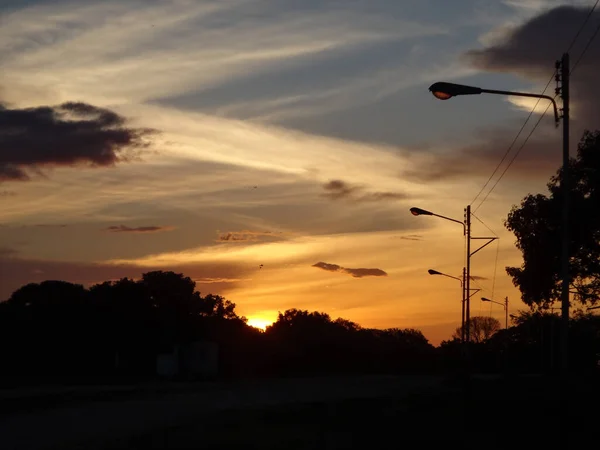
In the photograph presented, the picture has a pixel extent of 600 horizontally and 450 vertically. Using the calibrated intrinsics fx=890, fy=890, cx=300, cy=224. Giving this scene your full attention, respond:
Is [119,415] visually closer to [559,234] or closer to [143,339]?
[559,234]

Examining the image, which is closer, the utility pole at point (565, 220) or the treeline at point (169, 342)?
the utility pole at point (565, 220)

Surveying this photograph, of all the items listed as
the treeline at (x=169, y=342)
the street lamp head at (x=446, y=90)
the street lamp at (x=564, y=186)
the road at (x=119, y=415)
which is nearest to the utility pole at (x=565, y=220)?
the street lamp at (x=564, y=186)

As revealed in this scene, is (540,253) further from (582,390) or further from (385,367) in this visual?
(385,367)

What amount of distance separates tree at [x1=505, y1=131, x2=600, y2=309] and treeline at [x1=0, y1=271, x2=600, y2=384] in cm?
803

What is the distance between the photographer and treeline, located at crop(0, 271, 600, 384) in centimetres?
7288

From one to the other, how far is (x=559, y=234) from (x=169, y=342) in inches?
1602

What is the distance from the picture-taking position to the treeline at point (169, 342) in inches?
2869

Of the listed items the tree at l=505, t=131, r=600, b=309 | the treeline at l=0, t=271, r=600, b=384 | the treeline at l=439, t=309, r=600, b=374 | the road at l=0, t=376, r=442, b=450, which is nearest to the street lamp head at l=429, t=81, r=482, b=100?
the road at l=0, t=376, r=442, b=450

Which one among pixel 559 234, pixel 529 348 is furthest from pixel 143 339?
pixel 529 348

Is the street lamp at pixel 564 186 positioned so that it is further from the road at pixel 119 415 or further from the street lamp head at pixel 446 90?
the road at pixel 119 415

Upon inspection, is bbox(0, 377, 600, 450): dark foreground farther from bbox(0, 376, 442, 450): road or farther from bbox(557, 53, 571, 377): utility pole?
bbox(557, 53, 571, 377): utility pole

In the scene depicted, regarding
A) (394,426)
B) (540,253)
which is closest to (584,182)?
(540,253)

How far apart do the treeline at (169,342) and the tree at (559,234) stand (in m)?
8.03

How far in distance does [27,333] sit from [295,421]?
178 feet
